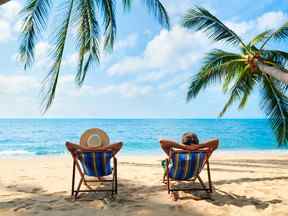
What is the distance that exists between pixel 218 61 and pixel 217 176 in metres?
3.68

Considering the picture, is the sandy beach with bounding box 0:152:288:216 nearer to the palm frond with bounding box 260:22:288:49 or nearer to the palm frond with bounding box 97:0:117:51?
the palm frond with bounding box 97:0:117:51

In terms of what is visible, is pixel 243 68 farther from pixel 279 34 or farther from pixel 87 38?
pixel 87 38

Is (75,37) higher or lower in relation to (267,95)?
higher

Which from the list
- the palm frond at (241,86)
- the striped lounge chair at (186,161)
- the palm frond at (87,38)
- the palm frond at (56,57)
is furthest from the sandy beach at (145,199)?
the palm frond at (241,86)

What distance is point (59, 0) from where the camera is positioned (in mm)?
4012

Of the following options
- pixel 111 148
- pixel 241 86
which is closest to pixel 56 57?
pixel 111 148

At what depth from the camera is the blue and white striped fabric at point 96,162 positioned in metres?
3.70

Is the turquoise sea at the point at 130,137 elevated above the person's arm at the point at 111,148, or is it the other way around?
the person's arm at the point at 111,148

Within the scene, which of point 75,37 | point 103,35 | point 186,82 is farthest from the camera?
point 186,82

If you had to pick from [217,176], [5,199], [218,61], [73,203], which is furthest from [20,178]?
[218,61]

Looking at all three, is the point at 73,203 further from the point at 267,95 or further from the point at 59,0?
the point at 267,95

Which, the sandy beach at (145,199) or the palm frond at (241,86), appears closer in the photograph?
the sandy beach at (145,199)

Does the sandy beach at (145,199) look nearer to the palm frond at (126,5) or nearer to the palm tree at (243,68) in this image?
the palm frond at (126,5)

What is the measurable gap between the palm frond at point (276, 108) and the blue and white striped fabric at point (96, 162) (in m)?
5.55
